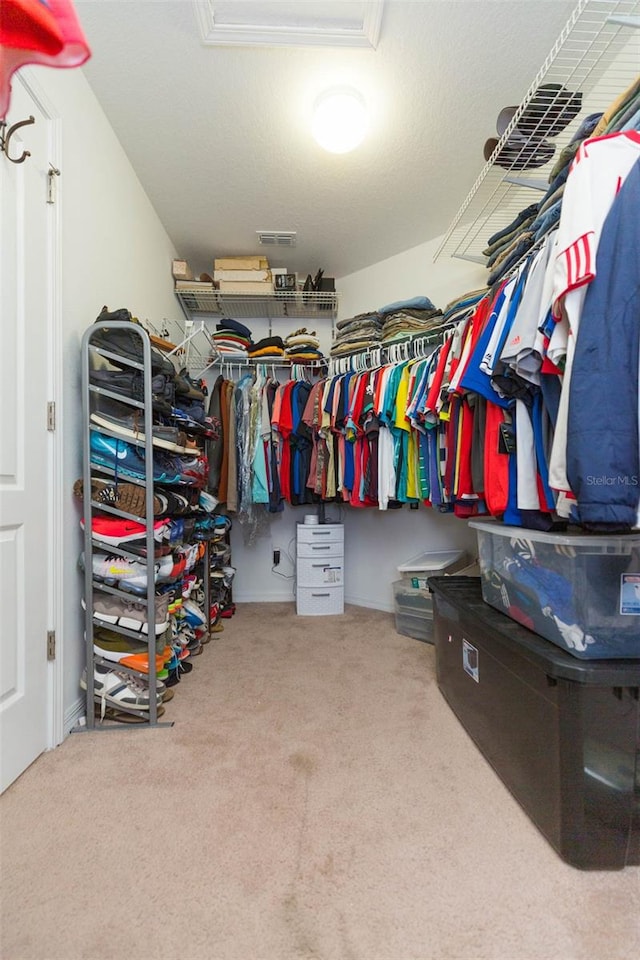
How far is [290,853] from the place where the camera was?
37.4 inches

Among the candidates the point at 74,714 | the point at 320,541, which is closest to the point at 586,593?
the point at 74,714

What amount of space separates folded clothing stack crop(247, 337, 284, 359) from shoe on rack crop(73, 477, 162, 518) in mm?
1679

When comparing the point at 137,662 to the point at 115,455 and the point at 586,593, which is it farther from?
the point at 586,593

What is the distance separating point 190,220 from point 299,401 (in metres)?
1.24

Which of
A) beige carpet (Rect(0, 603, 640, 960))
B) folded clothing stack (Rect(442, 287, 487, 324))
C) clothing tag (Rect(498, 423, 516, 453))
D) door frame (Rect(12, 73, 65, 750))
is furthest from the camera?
folded clothing stack (Rect(442, 287, 487, 324))

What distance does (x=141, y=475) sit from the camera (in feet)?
4.98

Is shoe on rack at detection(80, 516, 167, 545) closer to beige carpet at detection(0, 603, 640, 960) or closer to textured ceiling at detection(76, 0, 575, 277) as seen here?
beige carpet at detection(0, 603, 640, 960)

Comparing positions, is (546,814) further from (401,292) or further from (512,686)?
(401,292)

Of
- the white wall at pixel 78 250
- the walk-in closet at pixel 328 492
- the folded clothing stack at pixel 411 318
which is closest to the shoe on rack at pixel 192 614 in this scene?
the walk-in closet at pixel 328 492

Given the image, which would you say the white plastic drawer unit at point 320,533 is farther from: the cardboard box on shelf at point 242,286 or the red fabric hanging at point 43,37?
the red fabric hanging at point 43,37

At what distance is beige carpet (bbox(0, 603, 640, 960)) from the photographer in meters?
0.77

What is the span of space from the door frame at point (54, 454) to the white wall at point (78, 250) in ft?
0.07

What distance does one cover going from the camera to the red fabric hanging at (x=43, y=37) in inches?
18.6

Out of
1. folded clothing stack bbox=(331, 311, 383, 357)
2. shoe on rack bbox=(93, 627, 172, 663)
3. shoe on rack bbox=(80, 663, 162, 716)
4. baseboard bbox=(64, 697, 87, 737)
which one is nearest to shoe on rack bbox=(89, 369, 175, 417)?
shoe on rack bbox=(93, 627, 172, 663)
